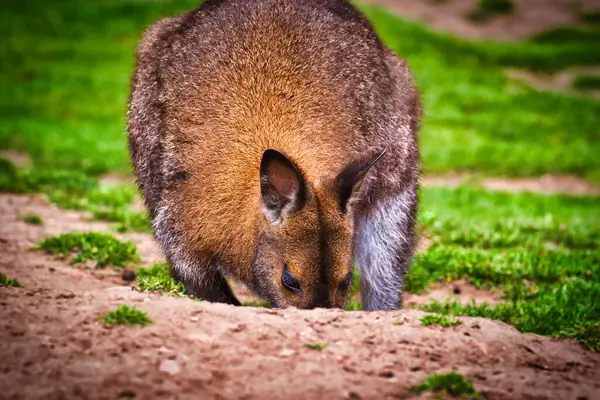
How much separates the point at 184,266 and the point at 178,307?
114 centimetres

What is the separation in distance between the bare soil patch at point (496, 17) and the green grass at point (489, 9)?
0.59ft

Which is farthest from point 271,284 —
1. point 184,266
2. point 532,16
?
point 532,16

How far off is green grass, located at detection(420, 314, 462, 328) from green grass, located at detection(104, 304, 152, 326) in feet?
5.29

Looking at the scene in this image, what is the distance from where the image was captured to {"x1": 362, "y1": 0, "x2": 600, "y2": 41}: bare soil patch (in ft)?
96.6

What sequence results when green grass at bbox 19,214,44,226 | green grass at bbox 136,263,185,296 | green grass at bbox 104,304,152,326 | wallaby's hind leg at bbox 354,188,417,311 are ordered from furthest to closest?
green grass at bbox 19,214,44,226 → wallaby's hind leg at bbox 354,188,417,311 → green grass at bbox 136,263,185,296 → green grass at bbox 104,304,152,326

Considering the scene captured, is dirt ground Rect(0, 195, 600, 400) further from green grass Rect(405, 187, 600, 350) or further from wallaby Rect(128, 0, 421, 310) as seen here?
green grass Rect(405, 187, 600, 350)

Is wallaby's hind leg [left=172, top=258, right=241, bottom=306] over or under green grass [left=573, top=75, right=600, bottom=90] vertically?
under

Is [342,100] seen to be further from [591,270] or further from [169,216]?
[591,270]

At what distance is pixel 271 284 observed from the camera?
17.9 feet

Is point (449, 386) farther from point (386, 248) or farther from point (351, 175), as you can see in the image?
point (386, 248)

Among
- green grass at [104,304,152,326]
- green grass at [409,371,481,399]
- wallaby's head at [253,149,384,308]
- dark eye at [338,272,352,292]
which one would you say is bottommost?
green grass at [409,371,481,399]

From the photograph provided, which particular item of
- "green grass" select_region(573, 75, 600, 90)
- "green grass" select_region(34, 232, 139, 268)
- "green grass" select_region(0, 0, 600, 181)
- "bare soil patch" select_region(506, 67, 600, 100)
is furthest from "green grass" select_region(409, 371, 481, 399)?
"green grass" select_region(573, 75, 600, 90)

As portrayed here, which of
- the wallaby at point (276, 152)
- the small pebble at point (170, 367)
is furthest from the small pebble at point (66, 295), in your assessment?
the wallaby at point (276, 152)

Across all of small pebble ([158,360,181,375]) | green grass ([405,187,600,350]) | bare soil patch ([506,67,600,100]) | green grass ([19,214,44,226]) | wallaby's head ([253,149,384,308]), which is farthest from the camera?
bare soil patch ([506,67,600,100])
